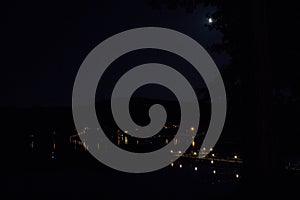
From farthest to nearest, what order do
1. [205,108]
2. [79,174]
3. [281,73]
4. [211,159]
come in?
[211,159] < [79,174] < [205,108] < [281,73]

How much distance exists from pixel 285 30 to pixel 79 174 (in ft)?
37.1

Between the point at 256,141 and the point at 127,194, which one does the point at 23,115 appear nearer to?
the point at 127,194

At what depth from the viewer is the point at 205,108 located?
549 inches

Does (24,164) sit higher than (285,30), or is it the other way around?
(285,30)

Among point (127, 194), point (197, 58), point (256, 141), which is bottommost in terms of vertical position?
point (127, 194)

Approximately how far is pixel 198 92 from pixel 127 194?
161 inches

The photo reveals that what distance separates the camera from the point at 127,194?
11.5m

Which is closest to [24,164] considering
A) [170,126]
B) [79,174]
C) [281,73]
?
[79,174]

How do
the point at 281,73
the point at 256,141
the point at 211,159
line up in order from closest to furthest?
the point at 256,141, the point at 281,73, the point at 211,159

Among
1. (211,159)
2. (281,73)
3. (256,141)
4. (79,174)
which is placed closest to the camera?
(256,141)

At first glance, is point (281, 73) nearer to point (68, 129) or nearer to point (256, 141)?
point (256, 141)

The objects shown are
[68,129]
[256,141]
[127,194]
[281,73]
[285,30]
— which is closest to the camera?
[256,141]

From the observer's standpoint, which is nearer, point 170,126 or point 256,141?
point 256,141

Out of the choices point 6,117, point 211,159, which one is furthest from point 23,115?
point 211,159
